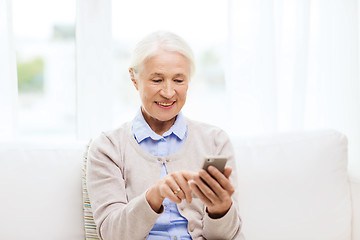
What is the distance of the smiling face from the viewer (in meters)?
1.69

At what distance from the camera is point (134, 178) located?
1.72 m

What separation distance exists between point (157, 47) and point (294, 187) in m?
0.80

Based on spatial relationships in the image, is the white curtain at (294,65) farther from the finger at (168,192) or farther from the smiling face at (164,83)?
the finger at (168,192)

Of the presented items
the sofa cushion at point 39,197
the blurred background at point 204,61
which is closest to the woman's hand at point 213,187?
the sofa cushion at point 39,197

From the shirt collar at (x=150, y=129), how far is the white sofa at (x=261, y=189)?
29cm

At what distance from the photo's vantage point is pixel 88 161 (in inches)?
68.1

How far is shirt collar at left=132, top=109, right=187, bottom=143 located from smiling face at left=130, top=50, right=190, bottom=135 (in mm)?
51

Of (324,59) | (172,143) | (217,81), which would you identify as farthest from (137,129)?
(324,59)

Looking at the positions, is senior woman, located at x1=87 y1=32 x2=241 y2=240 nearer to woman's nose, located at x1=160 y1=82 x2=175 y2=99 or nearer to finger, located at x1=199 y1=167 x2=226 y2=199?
woman's nose, located at x1=160 y1=82 x2=175 y2=99

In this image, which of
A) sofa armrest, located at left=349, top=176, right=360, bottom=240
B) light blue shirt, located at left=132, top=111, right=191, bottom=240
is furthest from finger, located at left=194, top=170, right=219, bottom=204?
sofa armrest, located at left=349, top=176, right=360, bottom=240

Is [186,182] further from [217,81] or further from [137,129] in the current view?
[217,81]

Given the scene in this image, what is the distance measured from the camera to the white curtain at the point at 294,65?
2.39 meters

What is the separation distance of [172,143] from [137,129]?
0.13 meters

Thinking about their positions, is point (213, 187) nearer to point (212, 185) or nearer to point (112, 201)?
point (212, 185)
